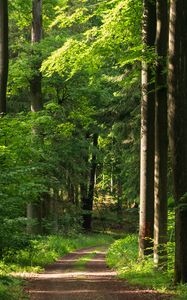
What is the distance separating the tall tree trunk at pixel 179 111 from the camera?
34.0ft

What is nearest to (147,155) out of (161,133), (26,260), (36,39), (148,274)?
(161,133)

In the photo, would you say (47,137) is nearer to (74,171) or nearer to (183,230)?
(74,171)

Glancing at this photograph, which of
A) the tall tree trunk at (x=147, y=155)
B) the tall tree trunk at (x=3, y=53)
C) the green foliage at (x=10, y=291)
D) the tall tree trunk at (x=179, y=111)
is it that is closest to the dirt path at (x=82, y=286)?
the green foliage at (x=10, y=291)

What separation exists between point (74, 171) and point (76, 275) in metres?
17.9

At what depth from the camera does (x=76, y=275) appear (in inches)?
575

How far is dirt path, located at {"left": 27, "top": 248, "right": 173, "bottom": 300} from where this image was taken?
10492mm

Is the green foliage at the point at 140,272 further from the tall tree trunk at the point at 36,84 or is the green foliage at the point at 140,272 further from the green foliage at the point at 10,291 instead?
the tall tree trunk at the point at 36,84

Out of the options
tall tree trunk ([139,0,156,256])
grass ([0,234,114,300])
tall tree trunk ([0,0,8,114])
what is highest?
tall tree trunk ([0,0,8,114])

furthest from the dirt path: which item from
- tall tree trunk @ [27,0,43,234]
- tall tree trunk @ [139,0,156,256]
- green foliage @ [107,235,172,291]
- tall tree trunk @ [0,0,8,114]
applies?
tall tree trunk @ [27,0,43,234]

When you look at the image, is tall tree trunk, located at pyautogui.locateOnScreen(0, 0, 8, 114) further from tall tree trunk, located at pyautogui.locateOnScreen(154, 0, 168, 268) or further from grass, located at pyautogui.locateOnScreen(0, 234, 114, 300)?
tall tree trunk, located at pyautogui.locateOnScreen(154, 0, 168, 268)

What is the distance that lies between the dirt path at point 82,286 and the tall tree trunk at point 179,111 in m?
1.28

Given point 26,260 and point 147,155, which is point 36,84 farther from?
point 147,155

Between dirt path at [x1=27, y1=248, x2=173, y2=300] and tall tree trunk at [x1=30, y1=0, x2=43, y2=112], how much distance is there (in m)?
9.50

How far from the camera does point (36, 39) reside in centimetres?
2327
